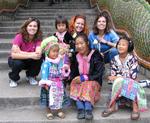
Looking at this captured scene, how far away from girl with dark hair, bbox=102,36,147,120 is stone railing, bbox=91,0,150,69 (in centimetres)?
67

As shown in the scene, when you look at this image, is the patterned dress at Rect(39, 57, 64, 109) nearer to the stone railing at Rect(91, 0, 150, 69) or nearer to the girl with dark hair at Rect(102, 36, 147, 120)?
the girl with dark hair at Rect(102, 36, 147, 120)

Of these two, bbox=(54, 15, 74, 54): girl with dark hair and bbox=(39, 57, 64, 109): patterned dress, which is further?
bbox=(54, 15, 74, 54): girl with dark hair

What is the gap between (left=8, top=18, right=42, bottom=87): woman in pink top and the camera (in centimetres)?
464

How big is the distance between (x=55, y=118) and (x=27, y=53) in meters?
0.99

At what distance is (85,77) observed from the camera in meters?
4.36

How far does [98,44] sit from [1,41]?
88.9 inches

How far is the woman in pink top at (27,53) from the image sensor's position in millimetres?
4641

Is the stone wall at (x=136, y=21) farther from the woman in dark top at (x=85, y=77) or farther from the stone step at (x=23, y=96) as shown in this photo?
the woman in dark top at (x=85, y=77)

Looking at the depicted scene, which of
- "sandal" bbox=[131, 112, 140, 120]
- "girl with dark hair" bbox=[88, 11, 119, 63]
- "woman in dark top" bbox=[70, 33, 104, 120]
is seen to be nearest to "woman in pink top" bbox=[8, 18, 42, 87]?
"woman in dark top" bbox=[70, 33, 104, 120]

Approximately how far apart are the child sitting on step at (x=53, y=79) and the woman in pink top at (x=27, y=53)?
349 mm

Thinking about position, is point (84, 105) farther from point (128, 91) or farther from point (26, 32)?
point (26, 32)

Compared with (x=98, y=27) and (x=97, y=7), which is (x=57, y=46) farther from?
(x=97, y=7)

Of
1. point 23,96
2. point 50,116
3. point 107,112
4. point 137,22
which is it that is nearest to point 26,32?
point 23,96

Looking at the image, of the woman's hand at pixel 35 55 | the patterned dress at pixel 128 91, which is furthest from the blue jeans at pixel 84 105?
the woman's hand at pixel 35 55
